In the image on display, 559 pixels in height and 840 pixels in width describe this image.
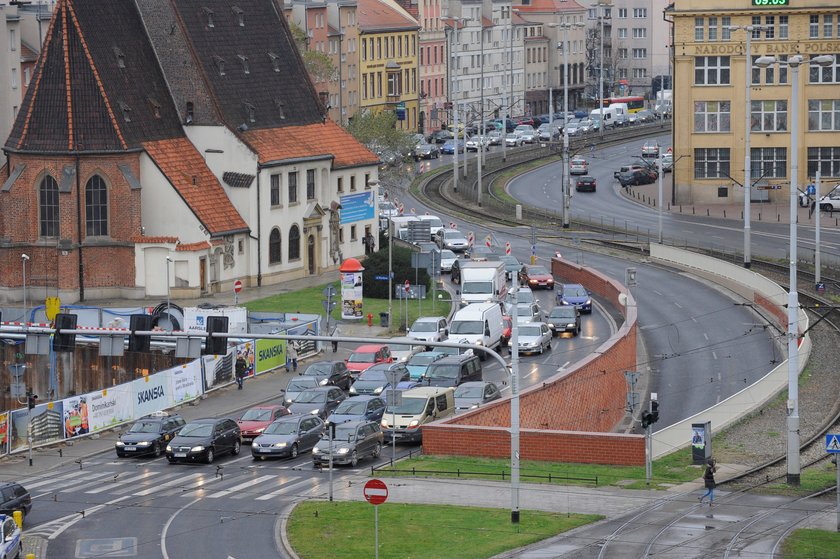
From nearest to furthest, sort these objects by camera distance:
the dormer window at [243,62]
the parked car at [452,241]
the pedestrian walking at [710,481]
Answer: the pedestrian walking at [710,481]
the dormer window at [243,62]
the parked car at [452,241]

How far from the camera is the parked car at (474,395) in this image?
66500 mm

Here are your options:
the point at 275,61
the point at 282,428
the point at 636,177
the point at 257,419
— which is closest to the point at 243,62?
the point at 275,61

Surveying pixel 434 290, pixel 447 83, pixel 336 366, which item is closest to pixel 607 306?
pixel 434 290

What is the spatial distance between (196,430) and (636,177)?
8965 centimetres

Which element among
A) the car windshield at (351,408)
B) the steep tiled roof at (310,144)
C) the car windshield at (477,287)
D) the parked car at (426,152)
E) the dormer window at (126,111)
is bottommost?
the car windshield at (351,408)

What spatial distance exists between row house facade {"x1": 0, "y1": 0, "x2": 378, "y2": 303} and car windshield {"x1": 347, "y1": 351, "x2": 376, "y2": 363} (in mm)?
22121

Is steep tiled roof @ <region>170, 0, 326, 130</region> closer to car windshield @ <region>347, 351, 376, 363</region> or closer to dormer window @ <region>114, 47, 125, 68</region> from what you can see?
dormer window @ <region>114, 47, 125, 68</region>

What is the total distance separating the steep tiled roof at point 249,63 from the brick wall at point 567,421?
3433cm

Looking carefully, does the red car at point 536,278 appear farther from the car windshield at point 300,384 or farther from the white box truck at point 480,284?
the car windshield at point 300,384

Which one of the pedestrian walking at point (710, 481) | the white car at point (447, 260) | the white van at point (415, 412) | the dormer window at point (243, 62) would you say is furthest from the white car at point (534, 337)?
the dormer window at point (243, 62)

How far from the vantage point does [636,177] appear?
147 m

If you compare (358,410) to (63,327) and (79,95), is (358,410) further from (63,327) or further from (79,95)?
(79,95)

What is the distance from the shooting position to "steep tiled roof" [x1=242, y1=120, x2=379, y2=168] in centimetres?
10519

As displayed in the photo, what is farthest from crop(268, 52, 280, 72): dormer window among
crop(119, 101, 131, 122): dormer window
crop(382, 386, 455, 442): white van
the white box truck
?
crop(382, 386, 455, 442): white van
